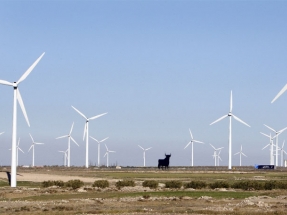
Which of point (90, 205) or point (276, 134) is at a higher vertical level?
point (276, 134)

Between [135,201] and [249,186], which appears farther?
[249,186]

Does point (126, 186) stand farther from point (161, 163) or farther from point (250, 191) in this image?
point (161, 163)

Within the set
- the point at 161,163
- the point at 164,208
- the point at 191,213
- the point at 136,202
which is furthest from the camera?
the point at 161,163

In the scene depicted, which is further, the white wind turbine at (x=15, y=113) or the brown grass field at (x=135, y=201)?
the white wind turbine at (x=15, y=113)

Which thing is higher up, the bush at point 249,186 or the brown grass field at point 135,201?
the bush at point 249,186

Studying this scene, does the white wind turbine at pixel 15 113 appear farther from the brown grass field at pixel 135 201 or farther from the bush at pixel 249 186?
the bush at pixel 249 186

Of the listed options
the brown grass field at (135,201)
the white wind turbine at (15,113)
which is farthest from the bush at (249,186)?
the white wind turbine at (15,113)

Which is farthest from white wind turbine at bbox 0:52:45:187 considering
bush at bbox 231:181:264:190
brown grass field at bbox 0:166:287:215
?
bush at bbox 231:181:264:190

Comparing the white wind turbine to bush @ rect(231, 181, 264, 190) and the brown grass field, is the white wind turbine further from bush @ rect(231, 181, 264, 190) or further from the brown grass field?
bush @ rect(231, 181, 264, 190)

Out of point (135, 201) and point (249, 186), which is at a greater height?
point (249, 186)

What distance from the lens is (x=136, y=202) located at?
56312 millimetres

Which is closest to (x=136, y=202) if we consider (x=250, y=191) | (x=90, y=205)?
(x=90, y=205)

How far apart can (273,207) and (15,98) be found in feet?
109

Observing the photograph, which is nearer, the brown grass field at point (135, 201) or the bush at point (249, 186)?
the brown grass field at point (135, 201)
